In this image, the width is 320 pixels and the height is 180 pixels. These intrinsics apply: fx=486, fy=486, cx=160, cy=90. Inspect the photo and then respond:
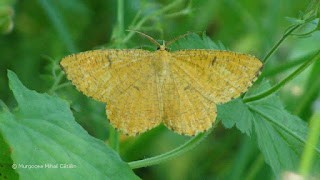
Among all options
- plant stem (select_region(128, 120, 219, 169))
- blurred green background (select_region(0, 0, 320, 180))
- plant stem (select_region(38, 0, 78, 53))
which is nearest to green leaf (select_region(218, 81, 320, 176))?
plant stem (select_region(128, 120, 219, 169))

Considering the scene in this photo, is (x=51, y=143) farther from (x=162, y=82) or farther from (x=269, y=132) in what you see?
(x=269, y=132)

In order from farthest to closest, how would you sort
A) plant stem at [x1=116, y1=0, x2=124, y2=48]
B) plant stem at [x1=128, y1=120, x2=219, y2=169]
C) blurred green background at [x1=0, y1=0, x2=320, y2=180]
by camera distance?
blurred green background at [x1=0, y1=0, x2=320, y2=180]
plant stem at [x1=116, y1=0, x2=124, y2=48]
plant stem at [x1=128, y1=120, x2=219, y2=169]

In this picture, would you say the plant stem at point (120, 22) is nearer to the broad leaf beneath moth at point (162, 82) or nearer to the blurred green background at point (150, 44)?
the blurred green background at point (150, 44)

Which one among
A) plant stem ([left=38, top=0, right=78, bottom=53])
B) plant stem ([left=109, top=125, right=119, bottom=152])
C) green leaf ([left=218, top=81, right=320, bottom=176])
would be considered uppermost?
plant stem ([left=38, top=0, right=78, bottom=53])

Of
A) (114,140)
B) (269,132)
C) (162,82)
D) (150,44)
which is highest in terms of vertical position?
(150,44)

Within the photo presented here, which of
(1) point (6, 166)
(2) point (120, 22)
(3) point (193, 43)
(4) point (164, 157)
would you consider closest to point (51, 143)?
(1) point (6, 166)

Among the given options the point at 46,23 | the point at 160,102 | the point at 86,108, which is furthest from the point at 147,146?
the point at 46,23
